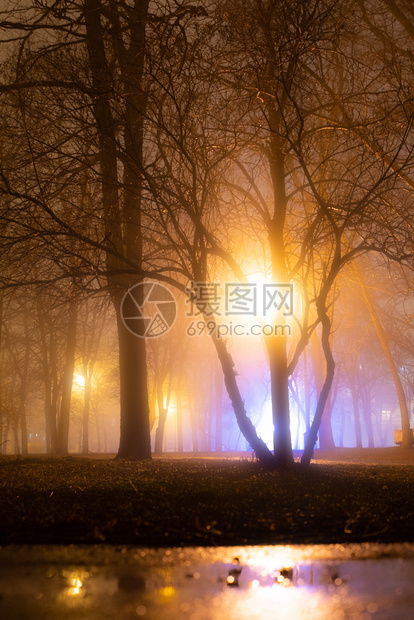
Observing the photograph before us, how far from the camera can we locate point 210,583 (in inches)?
132

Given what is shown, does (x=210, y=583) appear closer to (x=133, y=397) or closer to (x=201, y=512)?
(x=201, y=512)

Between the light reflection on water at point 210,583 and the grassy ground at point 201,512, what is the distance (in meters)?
0.31

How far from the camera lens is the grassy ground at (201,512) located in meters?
4.42

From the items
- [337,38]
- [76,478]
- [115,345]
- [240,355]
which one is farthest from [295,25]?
[240,355]

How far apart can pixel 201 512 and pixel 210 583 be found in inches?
66.2

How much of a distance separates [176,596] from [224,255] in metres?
7.97

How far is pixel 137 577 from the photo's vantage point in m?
3.41

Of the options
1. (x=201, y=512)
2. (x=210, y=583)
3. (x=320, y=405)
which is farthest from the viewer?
(x=320, y=405)

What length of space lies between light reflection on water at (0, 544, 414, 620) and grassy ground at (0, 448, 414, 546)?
1.01ft

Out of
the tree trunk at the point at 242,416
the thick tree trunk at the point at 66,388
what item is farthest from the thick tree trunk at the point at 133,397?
the thick tree trunk at the point at 66,388
